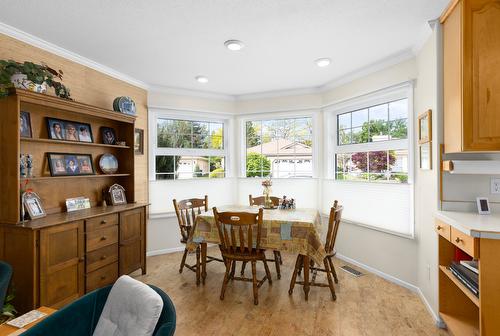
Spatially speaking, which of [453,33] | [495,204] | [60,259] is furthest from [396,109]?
[60,259]

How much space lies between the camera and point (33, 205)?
239cm

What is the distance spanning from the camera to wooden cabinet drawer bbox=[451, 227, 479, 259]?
1.62m

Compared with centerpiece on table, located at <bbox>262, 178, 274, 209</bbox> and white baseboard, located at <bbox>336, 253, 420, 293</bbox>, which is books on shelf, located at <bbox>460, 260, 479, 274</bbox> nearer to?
white baseboard, located at <bbox>336, 253, 420, 293</bbox>

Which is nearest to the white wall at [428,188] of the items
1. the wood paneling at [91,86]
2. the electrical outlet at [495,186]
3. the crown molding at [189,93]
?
the electrical outlet at [495,186]

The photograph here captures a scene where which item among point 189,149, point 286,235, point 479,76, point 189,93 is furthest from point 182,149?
point 479,76

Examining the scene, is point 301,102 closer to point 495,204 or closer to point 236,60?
point 236,60

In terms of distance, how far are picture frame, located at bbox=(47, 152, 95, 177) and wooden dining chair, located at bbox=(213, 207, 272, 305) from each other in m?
1.56

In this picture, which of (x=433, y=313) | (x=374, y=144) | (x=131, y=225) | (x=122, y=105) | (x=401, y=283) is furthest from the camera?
(x=374, y=144)

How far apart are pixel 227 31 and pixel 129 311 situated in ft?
7.37

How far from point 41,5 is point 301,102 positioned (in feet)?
10.5

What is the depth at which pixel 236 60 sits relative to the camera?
3.11 meters

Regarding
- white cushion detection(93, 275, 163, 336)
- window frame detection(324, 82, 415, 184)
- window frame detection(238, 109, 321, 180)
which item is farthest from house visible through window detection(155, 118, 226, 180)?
white cushion detection(93, 275, 163, 336)

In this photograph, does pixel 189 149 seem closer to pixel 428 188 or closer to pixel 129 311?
pixel 428 188

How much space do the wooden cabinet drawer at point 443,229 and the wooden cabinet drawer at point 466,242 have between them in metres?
0.06
